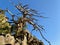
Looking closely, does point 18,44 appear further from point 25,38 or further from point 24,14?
point 24,14

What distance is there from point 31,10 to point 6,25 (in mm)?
3609

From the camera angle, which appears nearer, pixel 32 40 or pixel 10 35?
pixel 10 35

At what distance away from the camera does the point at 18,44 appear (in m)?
32.8

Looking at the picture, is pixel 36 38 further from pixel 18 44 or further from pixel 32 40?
pixel 18 44

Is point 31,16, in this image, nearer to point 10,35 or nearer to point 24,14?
point 24,14

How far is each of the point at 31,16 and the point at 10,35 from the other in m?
3.68

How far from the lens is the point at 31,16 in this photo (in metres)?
34.3

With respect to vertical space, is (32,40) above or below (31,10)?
below

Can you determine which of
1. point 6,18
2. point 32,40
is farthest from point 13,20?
point 32,40

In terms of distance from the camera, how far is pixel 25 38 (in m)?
33.9

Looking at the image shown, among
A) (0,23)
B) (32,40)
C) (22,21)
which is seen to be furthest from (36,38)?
(0,23)

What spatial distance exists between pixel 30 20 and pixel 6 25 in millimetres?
3132

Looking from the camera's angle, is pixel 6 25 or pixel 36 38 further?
pixel 36 38

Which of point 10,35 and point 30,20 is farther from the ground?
point 30,20
